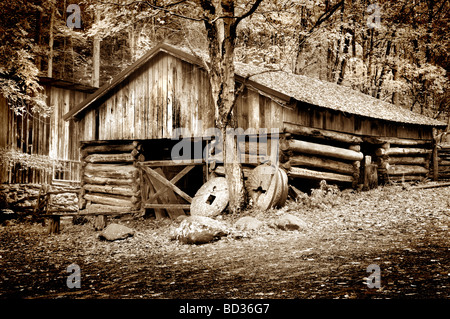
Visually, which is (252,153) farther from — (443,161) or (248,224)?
(443,161)

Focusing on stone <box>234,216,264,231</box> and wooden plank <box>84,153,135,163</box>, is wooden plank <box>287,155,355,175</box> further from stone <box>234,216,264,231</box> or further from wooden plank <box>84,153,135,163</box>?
wooden plank <box>84,153,135,163</box>

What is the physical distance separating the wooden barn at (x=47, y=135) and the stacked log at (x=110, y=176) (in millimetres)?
2105

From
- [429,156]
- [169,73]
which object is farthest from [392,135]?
[169,73]

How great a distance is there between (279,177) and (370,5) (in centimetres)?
1708

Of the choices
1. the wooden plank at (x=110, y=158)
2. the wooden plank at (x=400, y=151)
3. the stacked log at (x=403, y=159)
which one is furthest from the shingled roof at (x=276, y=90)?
the wooden plank at (x=110, y=158)

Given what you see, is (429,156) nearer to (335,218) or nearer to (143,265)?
(335,218)

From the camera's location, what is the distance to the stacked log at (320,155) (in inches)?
430

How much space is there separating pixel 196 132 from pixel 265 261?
7.16 m

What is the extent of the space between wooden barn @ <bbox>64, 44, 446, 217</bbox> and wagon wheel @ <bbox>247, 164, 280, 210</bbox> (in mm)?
518

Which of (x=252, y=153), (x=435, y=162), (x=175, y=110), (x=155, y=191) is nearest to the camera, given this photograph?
(x=252, y=153)

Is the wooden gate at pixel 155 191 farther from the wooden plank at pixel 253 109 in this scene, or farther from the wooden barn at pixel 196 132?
the wooden plank at pixel 253 109

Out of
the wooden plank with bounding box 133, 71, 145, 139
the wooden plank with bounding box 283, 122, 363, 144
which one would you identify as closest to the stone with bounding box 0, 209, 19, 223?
the wooden plank with bounding box 133, 71, 145, 139

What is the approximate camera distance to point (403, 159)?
17.1 m

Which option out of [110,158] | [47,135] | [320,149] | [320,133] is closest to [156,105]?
[110,158]
